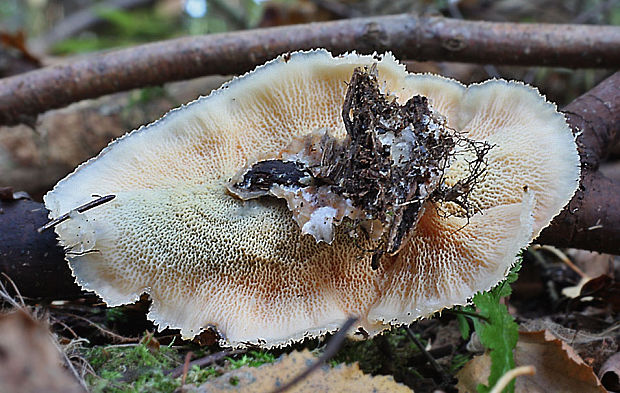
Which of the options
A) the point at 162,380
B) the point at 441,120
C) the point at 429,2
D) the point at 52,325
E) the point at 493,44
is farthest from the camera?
the point at 429,2

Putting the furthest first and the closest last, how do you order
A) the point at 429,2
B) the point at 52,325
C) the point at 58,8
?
the point at 58,8, the point at 429,2, the point at 52,325

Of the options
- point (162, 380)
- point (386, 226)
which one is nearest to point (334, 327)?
point (386, 226)

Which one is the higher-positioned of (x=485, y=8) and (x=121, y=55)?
(x=485, y=8)

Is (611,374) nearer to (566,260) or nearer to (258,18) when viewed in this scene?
(566,260)

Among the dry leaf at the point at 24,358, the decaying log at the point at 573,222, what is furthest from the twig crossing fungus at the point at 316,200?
the dry leaf at the point at 24,358

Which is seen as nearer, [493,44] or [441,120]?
[441,120]

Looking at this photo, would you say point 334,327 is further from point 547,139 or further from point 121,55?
point 121,55

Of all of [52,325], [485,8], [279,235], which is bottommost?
[52,325]
